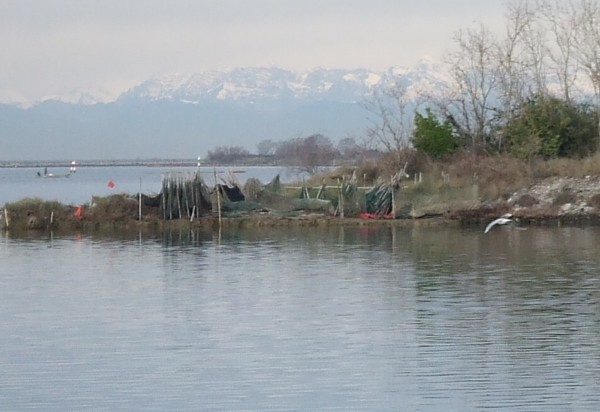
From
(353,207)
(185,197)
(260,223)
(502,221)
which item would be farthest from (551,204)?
(185,197)

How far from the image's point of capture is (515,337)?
18.7m

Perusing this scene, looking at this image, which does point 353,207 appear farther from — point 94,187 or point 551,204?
point 94,187

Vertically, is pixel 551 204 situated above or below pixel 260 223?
Answer: above

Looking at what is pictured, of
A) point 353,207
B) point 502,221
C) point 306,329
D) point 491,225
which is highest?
point 353,207

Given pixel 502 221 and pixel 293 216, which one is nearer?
pixel 502 221

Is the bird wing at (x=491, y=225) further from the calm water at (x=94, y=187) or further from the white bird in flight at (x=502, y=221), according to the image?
the calm water at (x=94, y=187)

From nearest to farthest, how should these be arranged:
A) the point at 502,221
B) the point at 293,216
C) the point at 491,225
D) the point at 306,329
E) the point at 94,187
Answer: the point at 306,329 < the point at 491,225 < the point at 502,221 < the point at 293,216 < the point at 94,187

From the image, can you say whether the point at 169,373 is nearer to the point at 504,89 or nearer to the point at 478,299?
the point at 478,299

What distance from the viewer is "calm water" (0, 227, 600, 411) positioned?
1504 cm

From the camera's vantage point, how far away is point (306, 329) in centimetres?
1988

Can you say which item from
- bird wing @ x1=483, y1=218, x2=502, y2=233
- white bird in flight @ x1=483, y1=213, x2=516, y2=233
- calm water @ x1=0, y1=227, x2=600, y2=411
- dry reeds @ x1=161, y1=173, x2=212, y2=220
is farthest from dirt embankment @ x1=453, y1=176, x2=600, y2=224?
dry reeds @ x1=161, y1=173, x2=212, y2=220

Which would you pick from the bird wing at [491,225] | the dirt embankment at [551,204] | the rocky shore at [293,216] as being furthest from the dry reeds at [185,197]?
A: the bird wing at [491,225]

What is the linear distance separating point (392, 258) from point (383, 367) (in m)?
15.3

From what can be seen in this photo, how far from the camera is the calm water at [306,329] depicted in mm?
15039
